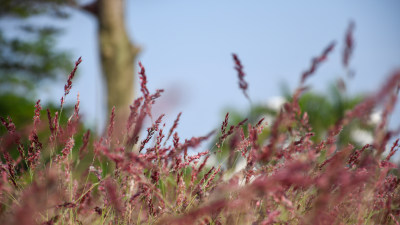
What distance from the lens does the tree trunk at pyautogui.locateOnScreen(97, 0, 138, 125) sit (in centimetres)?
753

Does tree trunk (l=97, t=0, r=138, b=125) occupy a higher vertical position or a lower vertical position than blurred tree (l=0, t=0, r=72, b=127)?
lower

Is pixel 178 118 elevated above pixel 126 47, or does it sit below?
below

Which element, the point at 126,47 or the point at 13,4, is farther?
the point at 13,4

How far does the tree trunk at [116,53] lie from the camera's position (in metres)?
7.53

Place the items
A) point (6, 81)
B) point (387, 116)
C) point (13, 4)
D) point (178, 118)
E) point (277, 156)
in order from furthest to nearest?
point (6, 81) → point (13, 4) → point (178, 118) → point (277, 156) → point (387, 116)

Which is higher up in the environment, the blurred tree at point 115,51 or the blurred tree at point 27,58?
the blurred tree at point 27,58

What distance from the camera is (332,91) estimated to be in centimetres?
891

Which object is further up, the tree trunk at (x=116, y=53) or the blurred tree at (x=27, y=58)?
the blurred tree at (x=27, y=58)

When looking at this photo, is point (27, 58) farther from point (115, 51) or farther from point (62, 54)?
point (115, 51)

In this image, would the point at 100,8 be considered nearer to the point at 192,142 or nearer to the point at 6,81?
the point at 6,81

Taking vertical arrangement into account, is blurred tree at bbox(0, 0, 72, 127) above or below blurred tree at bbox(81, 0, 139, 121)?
above

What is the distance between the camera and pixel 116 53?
768 centimetres

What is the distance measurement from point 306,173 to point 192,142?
41cm

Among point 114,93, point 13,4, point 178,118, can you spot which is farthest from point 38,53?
point 178,118
